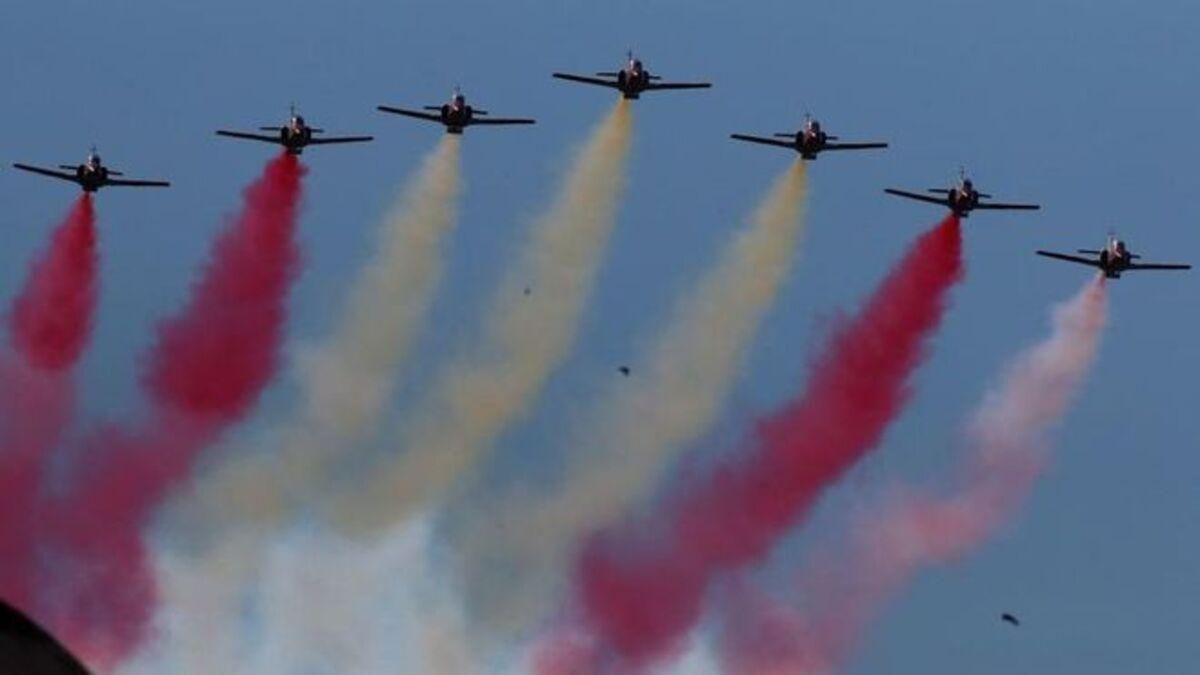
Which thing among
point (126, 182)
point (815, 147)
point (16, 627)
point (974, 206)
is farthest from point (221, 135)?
point (16, 627)

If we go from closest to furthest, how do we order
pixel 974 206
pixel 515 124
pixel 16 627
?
pixel 16 627
pixel 974 206
pixel 515 124

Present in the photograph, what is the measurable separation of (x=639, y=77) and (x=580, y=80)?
9.20ft

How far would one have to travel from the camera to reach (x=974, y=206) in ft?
314

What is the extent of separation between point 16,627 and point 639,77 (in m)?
82.3

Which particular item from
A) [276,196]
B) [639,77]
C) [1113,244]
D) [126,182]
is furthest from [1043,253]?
[126,182]

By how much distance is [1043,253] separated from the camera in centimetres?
10044

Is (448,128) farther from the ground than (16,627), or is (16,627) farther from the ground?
(448,128)

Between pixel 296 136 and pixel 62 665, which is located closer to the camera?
pixel 62 665

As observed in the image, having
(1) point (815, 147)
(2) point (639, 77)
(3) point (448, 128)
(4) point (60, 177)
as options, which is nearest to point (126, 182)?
(4) point (60, 177)

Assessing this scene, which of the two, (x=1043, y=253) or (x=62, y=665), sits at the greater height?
(x=1043, y=253)

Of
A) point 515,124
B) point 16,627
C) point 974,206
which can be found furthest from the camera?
point 515,124

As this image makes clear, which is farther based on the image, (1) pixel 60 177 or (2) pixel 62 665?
(1) pixel 60 177

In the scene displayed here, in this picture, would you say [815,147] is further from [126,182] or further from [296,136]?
[126,182]

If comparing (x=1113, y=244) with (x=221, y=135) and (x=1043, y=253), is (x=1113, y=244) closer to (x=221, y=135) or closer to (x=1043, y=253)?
(x=1043, y=253)
